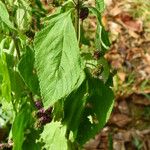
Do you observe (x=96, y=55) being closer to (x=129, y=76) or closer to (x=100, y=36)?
(x=100, y=36)

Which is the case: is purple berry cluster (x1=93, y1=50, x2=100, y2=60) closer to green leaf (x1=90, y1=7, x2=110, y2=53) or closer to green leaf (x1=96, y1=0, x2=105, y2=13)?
green leaf (x1=90, y1=7, x2=110, y2=53)

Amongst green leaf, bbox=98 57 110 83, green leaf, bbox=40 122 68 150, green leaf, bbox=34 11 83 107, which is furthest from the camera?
green leaf, bbox=40 122 68 150

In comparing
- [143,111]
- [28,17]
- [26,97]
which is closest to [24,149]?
[26,97]

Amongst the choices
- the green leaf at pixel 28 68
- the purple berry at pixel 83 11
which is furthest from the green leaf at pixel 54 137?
the purple berry at pixel 83 11

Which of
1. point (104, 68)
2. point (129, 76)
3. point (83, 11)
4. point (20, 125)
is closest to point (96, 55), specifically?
point (104, 68)

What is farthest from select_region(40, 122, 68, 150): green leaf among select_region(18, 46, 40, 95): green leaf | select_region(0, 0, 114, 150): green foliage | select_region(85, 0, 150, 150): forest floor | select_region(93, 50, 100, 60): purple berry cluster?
select_region(85, 0, 150, 150): forest floor

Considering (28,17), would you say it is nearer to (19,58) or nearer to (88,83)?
(19,58)
